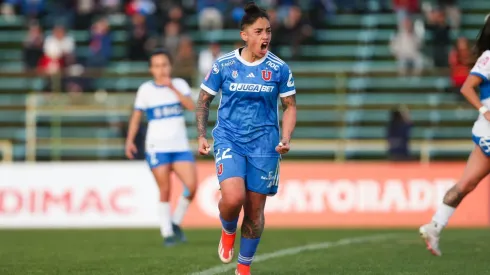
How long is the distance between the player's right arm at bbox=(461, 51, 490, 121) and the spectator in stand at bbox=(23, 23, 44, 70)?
15946mm

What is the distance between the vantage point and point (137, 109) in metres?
13.8

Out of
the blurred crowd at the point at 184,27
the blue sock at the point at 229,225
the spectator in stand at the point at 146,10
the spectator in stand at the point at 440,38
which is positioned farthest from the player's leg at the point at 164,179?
the spectator in stand at the point at 146,10

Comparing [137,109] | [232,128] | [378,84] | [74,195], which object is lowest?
[74,195]

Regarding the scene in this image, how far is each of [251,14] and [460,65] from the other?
13704mm

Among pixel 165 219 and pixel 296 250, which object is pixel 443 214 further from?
pixel 165 219

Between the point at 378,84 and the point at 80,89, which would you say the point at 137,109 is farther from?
the point at 378,84

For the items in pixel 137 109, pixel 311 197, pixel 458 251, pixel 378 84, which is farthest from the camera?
pixel 378 84

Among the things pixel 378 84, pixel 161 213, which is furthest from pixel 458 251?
pixel 378 84

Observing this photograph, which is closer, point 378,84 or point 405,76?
point 405,76

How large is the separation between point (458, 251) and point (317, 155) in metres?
10.3

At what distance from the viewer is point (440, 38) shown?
24312 millimetres

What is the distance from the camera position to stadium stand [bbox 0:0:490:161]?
71.5 ft

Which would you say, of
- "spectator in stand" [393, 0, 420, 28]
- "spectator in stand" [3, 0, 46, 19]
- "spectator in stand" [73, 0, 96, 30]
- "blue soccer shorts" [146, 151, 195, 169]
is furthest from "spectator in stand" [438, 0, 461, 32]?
"blue soccer shorts" [146, 151, 195, 169]

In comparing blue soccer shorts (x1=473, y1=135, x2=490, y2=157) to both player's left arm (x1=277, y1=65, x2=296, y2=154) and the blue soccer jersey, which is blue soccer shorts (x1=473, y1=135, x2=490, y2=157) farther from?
the blue soccer jersey
